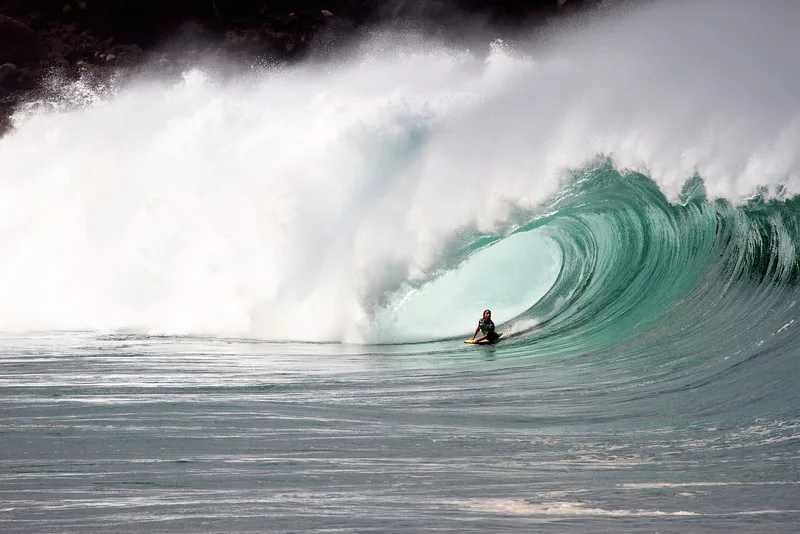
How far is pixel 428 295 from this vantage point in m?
16.1

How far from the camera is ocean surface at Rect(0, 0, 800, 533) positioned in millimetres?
6094

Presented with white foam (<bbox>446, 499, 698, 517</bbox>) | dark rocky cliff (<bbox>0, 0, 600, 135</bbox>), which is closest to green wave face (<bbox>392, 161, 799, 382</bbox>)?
white foam (<bbox>446, 499, 698, 517</bbox>)

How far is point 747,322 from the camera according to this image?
451 inches

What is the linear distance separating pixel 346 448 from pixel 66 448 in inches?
75.3

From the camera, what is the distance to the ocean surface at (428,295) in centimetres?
609

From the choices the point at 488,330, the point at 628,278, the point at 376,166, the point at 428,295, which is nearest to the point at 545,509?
the point at 488,330

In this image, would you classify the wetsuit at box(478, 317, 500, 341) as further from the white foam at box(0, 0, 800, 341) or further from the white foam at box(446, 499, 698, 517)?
the white foam at box(446, 499, 698, 517)

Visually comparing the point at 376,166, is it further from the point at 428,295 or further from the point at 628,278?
the point at 628,278

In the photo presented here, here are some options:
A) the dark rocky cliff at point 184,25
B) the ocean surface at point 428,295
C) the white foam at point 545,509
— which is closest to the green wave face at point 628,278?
the ocean surface at point 428,295

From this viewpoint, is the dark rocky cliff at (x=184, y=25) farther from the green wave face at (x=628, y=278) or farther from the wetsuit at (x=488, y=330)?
the wetsuit at (x=488, y=330)

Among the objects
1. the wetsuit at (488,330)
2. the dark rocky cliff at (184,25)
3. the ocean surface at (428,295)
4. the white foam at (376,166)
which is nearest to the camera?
the ocean surface at (428,295)

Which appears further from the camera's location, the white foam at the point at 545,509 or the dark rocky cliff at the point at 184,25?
the dark rocky cliff at the point at 184,25

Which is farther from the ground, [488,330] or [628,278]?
[628,278]

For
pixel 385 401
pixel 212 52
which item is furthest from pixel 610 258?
pixel 212 52
